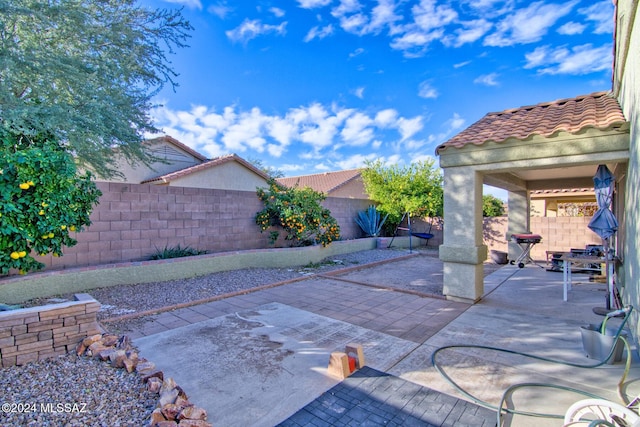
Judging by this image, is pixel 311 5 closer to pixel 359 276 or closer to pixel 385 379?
pixel 359 276

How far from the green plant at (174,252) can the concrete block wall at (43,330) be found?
137 inches

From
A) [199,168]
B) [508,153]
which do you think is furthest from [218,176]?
[508,153]

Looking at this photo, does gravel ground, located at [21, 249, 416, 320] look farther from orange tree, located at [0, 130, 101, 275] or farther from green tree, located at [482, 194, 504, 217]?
green tree, located at [482, 194, 504, 217]

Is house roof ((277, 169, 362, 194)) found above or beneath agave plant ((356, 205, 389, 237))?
above

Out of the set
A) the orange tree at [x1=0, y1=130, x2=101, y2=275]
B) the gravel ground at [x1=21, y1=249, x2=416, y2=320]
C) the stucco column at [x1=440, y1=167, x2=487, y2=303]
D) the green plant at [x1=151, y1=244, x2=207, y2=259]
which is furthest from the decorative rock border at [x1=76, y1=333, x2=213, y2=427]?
the stucco column at [x1=440, y1=167, x2=487, y2=303]

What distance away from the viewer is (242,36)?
9961mm

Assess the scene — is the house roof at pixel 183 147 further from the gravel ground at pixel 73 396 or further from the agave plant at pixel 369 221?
the gravel ground at pixel 73 396

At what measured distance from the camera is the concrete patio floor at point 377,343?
8.87 ft

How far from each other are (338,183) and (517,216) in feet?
44.6

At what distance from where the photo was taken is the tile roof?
14.7 feet

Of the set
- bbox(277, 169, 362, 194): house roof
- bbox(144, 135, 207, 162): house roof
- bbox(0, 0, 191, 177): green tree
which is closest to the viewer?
bbox(0, 0, 191, 177): green tree

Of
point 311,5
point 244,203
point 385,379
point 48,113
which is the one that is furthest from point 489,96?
point 48,113

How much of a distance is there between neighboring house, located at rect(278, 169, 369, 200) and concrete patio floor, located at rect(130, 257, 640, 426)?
1383 centimetres

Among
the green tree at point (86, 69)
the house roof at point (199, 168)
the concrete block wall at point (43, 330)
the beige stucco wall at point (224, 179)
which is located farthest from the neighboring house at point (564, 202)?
the concrete block wall at point (43, 330)
